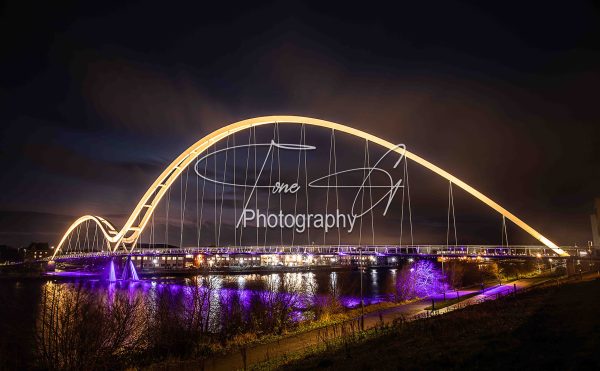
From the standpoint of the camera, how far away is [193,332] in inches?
748

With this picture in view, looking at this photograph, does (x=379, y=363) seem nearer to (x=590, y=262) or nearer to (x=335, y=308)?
(x=335, y=308)

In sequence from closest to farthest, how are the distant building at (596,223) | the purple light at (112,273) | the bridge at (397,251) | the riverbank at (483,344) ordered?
1. the riverbank at (483,344)
2. the bridge at (397,251)
3. the distant building at (596,223)
4. the purple light at (112,273)

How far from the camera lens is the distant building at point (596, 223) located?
180 feet

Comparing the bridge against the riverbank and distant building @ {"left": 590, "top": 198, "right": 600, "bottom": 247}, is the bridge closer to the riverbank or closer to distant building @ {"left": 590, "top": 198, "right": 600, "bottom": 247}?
distant building @ {"left": 590, "top": 198, "right": 600, "bottom": 247}

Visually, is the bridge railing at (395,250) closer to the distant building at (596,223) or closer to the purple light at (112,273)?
the purple light at (112,273)

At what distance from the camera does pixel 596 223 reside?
56500 mm

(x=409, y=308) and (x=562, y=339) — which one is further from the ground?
(x=562, y=339)

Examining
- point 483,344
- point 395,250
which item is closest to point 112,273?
point 395,250

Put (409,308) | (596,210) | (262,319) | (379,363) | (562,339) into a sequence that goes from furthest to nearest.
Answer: (596,210), (409,308), (262,319), (379,363), (562,339)

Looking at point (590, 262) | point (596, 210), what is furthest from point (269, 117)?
point (596, 210)

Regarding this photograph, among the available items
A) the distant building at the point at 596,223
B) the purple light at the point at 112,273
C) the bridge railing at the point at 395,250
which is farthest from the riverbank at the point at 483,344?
the purple light at the point at 112,273

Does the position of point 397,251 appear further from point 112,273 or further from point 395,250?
point 112,273

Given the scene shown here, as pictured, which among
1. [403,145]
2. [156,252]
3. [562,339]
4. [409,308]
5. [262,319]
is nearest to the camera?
[562,339]

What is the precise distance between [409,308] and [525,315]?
11.5 metres
